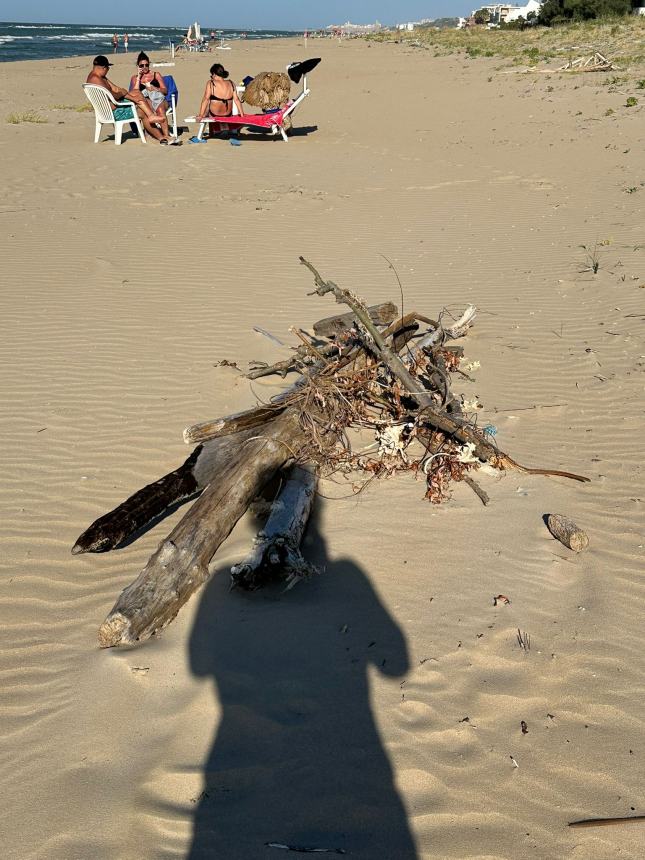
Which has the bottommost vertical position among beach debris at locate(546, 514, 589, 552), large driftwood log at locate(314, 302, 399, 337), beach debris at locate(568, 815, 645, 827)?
beach debris at locate(568, 815, 645, 827)

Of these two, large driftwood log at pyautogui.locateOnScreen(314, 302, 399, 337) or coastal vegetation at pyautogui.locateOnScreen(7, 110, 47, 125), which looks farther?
coastal vegetation at pyautogui.locateOnScreen(7, 110, 47, 125)

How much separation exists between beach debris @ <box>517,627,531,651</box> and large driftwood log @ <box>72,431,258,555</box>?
5.83ft

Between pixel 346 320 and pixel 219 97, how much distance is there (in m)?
10.9

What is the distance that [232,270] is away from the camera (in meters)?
8.33

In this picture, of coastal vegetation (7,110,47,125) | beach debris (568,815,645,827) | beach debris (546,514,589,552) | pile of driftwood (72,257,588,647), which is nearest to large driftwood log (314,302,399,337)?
pile of driftwood (72,257,588,647)

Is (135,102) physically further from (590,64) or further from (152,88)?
(590,64)

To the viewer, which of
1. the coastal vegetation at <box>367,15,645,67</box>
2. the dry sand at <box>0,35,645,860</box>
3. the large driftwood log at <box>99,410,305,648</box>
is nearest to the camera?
the dry sand at <box>0,35,645,860</box>

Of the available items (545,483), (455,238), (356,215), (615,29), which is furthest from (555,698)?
(615,29)

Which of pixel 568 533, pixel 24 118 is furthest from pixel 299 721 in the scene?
pixel 24 118

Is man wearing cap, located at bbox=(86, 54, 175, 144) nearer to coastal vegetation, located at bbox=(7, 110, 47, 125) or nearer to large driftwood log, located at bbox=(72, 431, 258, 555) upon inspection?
coastal vegetation, located at bbox=(7, 110, 47, 125)

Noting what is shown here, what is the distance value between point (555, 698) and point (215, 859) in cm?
138

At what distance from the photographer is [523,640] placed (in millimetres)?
Result: 3088

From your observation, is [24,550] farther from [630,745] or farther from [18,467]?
[630,745]

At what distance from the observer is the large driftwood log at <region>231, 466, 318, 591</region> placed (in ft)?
11.0
